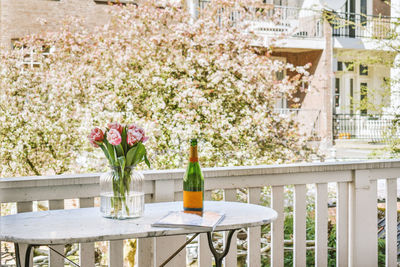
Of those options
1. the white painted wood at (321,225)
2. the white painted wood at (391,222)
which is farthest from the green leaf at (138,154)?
the white painted wood at (391,222)

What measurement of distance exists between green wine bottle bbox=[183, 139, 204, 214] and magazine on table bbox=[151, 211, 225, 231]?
0.04 metres

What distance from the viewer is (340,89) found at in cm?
1287

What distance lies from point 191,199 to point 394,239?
51.6 inches

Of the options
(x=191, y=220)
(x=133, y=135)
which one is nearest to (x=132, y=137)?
(x=133, y=135)

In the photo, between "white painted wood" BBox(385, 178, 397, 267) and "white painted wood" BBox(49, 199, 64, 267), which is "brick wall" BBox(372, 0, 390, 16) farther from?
"white painted wood" BBox(49, 199, 64, 267)

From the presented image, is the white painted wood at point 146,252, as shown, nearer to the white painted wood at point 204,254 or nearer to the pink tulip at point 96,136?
the white painted wood at point 204,254

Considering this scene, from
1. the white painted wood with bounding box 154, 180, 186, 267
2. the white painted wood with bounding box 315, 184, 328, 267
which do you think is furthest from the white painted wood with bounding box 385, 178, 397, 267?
the white painted wood with bounding box 154, 180, 186, 267

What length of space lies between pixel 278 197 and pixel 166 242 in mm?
577

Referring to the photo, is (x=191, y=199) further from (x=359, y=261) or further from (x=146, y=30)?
(x=146, y=30)

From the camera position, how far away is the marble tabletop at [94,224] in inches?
59.8

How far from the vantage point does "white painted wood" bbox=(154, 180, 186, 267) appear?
2.08 metres

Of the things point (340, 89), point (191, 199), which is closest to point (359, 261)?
point (191, 199)

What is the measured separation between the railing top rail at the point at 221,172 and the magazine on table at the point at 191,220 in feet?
1.04

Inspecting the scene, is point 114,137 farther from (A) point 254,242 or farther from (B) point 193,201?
(A) point 254,242
